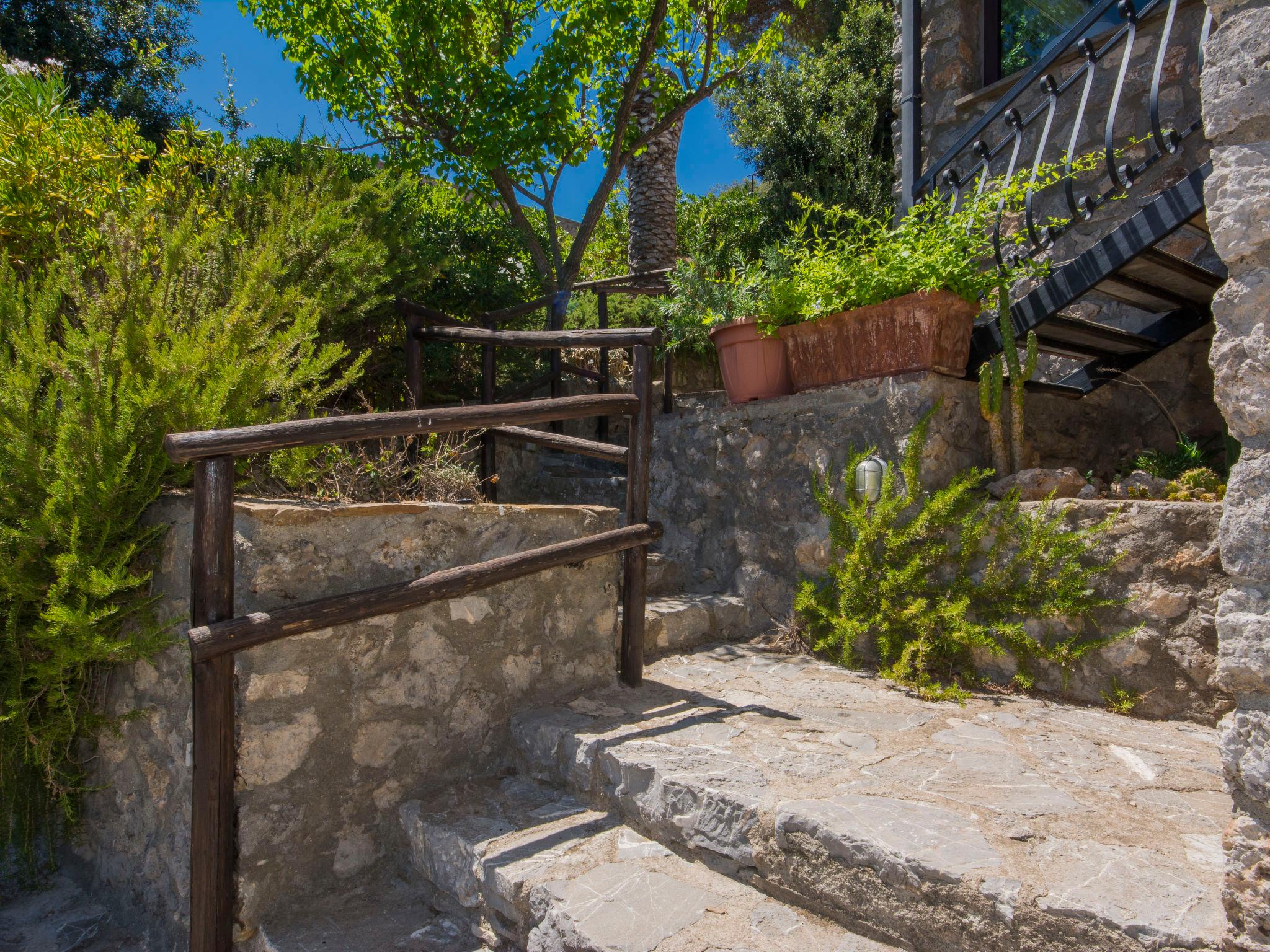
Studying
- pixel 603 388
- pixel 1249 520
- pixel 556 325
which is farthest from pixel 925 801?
pixel 556 325

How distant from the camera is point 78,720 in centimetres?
250

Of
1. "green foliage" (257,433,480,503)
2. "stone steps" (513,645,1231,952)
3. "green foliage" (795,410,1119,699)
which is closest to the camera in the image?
"stone steps" (513,645,1231,952)

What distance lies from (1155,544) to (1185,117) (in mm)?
2651

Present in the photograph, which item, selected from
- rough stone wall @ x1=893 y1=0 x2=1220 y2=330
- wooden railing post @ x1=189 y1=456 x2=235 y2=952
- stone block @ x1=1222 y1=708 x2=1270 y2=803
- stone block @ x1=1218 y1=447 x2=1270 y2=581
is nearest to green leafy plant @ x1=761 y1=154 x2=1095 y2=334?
rough stone wall @ x1=893 y1=0 x2=1220 y2=330

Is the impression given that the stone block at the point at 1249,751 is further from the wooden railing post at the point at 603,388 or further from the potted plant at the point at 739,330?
the wooden railing post at the point at 603,388

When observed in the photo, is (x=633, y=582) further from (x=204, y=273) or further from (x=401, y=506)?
(x=204, y=273)

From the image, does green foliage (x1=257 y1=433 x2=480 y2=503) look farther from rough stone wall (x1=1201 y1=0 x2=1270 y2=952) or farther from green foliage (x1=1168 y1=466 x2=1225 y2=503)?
green foliage (x1=1168 y1=466 x2=1225 y2=503)

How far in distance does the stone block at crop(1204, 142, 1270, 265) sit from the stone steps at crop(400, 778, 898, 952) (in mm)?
1457

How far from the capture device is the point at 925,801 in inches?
76.3

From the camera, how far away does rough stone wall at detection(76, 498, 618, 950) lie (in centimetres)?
225

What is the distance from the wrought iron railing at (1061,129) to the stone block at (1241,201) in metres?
0.99

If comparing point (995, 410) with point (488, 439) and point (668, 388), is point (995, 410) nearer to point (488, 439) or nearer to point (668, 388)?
point (668, 388)

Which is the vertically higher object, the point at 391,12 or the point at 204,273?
the point at 391,12

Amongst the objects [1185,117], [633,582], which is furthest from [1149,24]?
[633,582]
